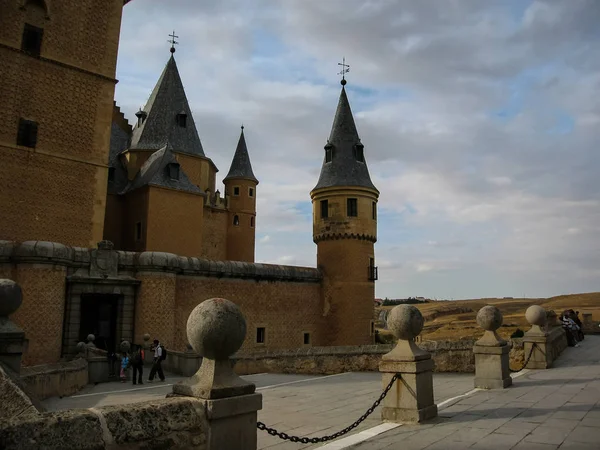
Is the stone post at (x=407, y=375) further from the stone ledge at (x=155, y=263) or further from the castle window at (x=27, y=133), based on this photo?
the castle window at (x=27, y=133)

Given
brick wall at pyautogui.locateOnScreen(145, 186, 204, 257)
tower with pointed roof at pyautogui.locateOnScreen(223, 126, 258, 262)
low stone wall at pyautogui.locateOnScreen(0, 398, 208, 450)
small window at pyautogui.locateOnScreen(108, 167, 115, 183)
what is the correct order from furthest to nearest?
tower with pointed roof at pyautogui.locateOnScreen(223, 126, 258, 262) → small window at pyautogui.locateOnScreen(108, 167, 115, 183) → brick wall at pyautogui.locateOnScreen(145, 186, 204, 257) → low stone wall at pyautogui.locateOnScreen(0, 398, 208, 450)

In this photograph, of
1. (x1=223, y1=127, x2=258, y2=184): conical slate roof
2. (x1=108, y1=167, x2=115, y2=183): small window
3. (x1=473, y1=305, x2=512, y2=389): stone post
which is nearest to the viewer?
(x1=473, y1=305, x2=512, y2=389): stone post

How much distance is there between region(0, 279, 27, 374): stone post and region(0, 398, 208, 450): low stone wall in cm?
518

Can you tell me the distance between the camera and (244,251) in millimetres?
40688

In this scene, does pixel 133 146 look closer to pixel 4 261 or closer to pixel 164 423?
pixel 4 261

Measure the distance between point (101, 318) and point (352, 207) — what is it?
1559 centimetres

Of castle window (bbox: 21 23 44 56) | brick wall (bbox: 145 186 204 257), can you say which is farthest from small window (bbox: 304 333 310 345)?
castle window (bbox: 21 23 44 56)

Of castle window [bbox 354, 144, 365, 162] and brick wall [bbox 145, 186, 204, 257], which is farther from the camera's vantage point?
castle window [bbox 354, 144, 365, 162]

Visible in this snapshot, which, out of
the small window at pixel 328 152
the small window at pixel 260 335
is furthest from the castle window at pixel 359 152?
the small window at pixel 260 335

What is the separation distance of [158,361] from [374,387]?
7523 millimetres

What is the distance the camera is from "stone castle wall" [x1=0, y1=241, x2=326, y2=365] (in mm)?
17531

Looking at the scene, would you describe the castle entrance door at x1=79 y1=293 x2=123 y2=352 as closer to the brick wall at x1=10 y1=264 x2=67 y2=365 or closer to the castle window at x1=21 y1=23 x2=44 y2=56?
the brick wall at x1=10 y1=264 x2=67 y2=365

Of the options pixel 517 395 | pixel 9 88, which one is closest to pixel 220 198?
pixel 9 88

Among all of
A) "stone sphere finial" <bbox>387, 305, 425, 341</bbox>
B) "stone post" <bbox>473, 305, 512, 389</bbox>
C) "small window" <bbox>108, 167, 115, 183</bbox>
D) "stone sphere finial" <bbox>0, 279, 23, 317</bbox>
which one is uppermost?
"small window" <bbox>108, 167, 115, 183</bbox>
